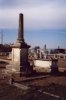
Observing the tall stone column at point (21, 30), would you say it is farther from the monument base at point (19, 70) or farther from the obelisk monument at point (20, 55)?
the monument base at point (19, 70)

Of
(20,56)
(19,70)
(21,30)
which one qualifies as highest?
(21,30)

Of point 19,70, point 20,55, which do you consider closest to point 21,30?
point 20,55

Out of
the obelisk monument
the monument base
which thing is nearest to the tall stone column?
the obelisk monument

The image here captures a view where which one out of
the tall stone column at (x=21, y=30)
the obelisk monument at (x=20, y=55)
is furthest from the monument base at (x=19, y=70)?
the tall stone column at (x=21, y=30)

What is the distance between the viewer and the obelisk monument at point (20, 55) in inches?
789

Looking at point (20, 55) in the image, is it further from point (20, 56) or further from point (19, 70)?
point (19, 70)

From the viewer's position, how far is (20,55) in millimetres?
20266

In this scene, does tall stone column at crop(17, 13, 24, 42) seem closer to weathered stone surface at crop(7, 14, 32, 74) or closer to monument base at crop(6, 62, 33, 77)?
weathered stone surface at crop(7, 14, 32, 74)

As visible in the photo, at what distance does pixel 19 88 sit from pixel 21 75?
5247 mm

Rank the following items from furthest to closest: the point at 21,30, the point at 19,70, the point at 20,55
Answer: the point at 21,30, the point at 20,55, the point at 19,70

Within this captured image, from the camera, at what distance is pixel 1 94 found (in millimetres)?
13094

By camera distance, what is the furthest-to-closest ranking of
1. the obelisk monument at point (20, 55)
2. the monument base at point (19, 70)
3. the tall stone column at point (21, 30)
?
the tall stone column at point (21, 30) → the obelisk monument at point (20, 55) → the monument base at point (19, 70)

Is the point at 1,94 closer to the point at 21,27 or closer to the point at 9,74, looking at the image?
the point at 9,74

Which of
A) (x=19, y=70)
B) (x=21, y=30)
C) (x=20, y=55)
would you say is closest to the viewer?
(x=19, y=70)
